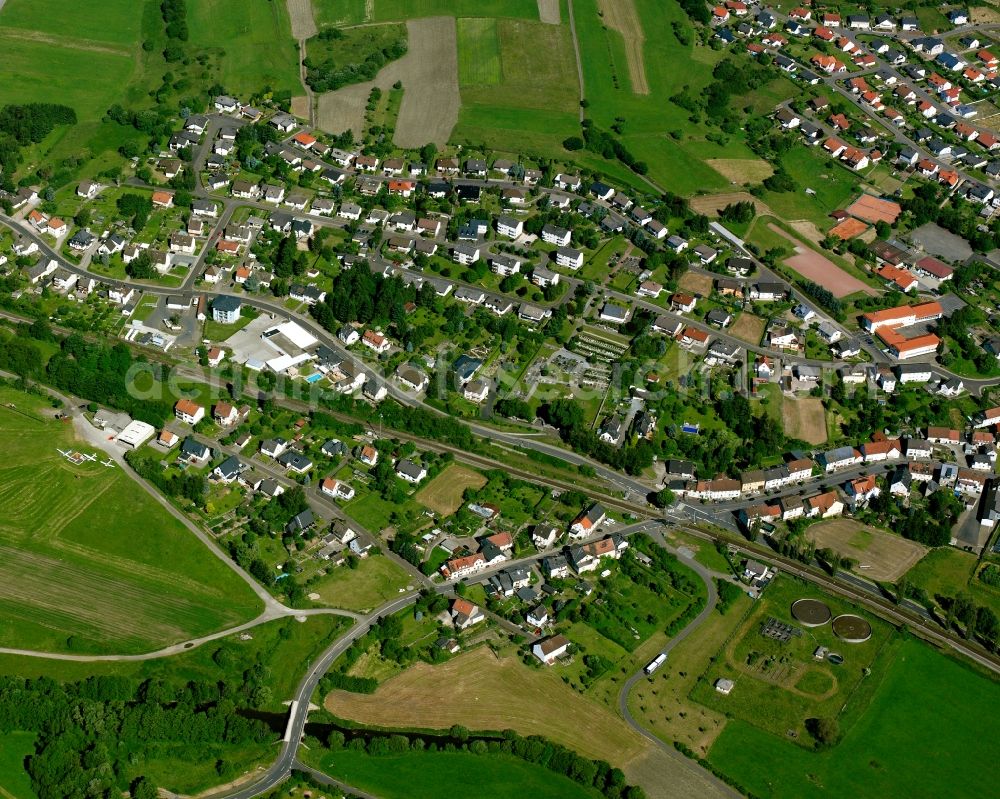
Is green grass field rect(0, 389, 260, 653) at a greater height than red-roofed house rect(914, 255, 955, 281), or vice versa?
red-roofed house rect(914, 255, 955, 281)

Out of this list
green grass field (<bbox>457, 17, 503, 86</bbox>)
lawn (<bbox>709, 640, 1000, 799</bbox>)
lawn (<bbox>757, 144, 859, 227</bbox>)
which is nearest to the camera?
lawn (<bbox>709, 640, 1000, 799</bbox>)

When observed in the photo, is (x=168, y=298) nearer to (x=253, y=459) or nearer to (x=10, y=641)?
(x=253, y=459)

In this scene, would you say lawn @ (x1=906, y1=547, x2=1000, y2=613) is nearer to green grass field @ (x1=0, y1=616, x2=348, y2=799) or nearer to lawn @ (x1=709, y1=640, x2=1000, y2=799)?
lawn @ (x1=709, y1=640, x2=1000, y2=799)

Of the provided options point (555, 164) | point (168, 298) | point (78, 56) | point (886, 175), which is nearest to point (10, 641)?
point (168, 298)

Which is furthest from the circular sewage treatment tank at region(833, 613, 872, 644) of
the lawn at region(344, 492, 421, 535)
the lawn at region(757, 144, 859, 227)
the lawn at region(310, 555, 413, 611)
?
the lawn at region(757, 144, 859, 227)

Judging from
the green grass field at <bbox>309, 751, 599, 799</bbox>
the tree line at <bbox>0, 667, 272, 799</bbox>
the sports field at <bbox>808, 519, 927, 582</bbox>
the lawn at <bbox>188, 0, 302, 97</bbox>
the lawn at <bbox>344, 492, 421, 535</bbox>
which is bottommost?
the tree line at <bbox>0, 667, 272, 799</bbox>

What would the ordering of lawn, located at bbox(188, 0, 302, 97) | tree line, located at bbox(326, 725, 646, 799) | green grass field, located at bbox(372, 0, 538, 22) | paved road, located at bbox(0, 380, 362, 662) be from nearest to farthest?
tree line, located at bbox(326, 725, 646, 799) < paved road, located at bbox(0, 380, 362, 662) < lawn, located at bbox(188, 0, 302, 97) < green grass field, located at bbox(372, 0, 538, 22)

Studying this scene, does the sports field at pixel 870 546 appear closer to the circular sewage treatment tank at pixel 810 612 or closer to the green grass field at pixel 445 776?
the circular sewage treatment tank at pixel 810 612

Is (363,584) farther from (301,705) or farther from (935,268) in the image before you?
(935,268)
